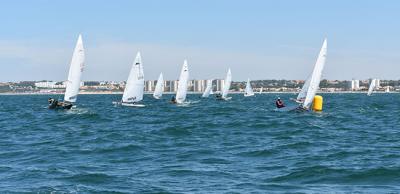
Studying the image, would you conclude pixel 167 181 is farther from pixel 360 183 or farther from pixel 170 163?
pixel 360 183

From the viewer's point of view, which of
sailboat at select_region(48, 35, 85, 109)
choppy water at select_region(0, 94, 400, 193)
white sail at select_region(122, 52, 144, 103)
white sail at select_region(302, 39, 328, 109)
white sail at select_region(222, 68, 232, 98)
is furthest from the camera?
white sail at select_region(222, 68, 232, 98)

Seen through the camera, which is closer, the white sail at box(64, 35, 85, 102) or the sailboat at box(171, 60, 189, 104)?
the white sail at box(64, 35, 85, 102)

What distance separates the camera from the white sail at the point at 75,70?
59219 mm

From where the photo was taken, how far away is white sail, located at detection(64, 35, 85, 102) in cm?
5922

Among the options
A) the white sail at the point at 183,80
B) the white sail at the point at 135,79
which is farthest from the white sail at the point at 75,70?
the white sail at the point at 183,80

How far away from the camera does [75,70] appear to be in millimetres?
59750

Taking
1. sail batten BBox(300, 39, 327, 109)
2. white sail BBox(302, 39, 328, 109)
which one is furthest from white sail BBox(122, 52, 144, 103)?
white sail BBox(302, 39, 328, 109)

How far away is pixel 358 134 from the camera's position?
109 feet

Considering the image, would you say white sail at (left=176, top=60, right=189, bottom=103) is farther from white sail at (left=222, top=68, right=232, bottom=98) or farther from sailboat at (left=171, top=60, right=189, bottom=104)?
white sail at (left=222, top=68, right=232, bottom=98)

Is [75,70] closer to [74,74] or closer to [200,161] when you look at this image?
[74,74]

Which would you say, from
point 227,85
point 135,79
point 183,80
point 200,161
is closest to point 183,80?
point 183,80

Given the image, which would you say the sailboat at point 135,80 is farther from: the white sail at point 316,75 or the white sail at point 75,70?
the white sail at point 316,75

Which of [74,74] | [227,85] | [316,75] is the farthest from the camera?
[227,85]

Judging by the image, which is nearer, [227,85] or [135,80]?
[135,80]
